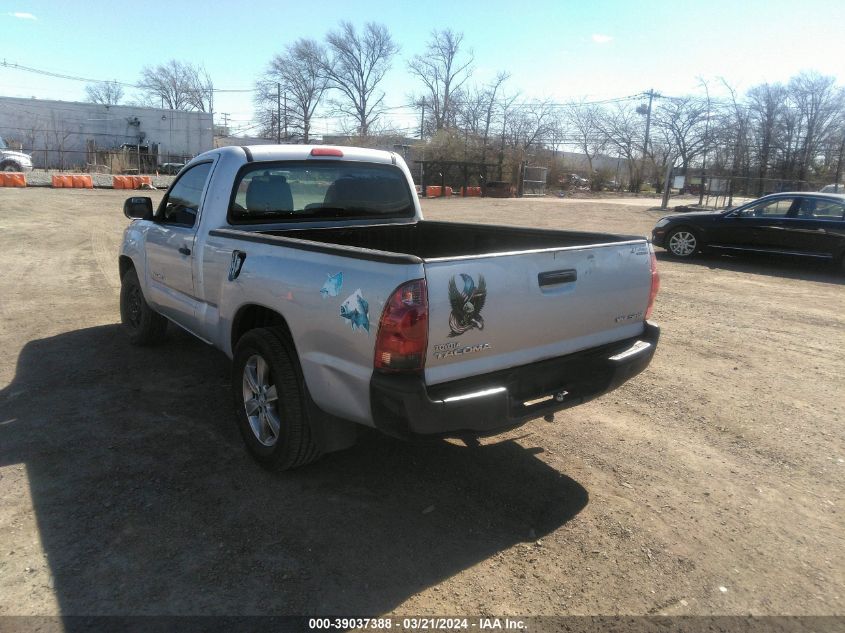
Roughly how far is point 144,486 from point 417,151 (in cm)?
4744

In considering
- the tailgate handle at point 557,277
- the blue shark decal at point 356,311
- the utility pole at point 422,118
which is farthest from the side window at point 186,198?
the utility pole at point 422,118

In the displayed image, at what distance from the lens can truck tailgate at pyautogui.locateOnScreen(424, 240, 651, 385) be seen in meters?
2.73

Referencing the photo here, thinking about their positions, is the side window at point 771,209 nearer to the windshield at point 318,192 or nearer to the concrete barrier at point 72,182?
the windshield at point 318,192

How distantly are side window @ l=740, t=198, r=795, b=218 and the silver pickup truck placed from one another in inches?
384

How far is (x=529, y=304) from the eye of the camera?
3.02m

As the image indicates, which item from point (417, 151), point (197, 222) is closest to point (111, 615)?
point (197, 222)

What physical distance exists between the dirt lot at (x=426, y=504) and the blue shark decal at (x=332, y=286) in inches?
46.5

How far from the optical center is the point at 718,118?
48.0m

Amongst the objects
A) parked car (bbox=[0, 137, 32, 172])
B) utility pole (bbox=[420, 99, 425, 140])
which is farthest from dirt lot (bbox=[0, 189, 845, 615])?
utility pole (bbox=[420, 99, 425, 140])

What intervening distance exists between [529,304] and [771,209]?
11.3 meters

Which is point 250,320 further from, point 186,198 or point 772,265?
point 772,265

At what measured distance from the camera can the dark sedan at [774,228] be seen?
37.4 feet

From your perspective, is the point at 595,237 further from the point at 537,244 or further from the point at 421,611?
the point at 421,611

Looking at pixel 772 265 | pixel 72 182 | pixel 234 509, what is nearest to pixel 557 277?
pixel 234 509
